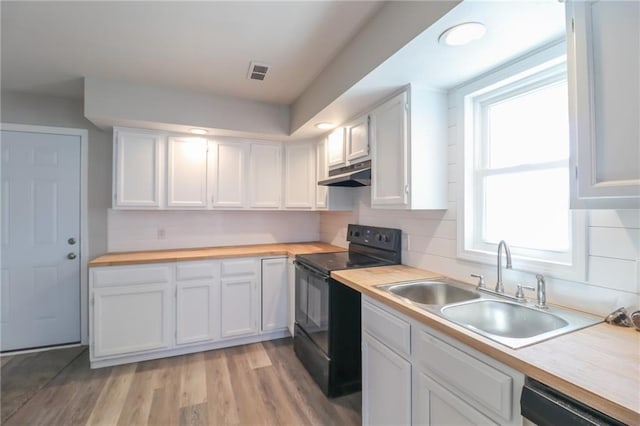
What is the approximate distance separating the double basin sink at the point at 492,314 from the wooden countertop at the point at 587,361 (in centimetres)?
4

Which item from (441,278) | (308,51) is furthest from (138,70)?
(441,278)

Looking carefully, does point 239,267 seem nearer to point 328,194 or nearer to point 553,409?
point 328,194

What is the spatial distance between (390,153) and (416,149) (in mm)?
208

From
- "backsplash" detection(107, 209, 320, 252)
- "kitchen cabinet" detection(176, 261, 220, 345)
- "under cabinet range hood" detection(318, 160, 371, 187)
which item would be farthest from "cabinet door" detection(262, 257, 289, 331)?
Result: "under cabinet range hood" detection(318, 160, 371, 187)

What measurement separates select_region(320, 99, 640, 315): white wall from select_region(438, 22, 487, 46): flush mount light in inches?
24.2

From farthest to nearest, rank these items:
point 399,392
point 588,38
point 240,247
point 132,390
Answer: point 240,247, point 132,390, point 399,392, point 588,38

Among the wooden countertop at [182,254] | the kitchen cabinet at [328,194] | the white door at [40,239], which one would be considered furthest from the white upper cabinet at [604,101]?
the white door at [40,239]

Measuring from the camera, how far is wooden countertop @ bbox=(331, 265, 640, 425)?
729 mm

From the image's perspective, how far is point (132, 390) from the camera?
221 cm

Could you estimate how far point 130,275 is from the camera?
8.42 feet

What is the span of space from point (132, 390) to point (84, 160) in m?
2.21

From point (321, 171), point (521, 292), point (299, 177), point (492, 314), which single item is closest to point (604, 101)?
point (521, 292)

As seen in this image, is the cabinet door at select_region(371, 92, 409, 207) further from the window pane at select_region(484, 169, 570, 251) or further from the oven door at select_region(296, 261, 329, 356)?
the oven door at select_region(296, 261, 329, 356)

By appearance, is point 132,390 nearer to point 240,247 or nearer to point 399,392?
point 240,247
